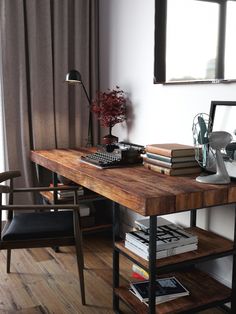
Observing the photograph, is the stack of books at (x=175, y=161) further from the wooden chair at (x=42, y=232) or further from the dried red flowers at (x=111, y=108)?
the dried red flowers at (x=111, y=108)

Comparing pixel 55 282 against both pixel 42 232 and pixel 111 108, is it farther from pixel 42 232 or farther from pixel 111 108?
pixel 111 108

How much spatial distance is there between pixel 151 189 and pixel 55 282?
114 cm

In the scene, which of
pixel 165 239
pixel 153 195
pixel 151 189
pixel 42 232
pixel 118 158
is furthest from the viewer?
pixel 118 158

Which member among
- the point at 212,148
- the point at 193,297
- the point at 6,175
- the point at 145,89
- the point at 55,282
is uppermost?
the point at 145,89

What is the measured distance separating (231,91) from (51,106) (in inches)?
66.0

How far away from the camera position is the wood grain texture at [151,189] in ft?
5.05

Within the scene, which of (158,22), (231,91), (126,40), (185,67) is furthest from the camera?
(126,40)

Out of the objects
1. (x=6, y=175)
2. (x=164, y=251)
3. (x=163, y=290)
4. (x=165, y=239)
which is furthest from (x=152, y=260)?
(x=6, y=175)

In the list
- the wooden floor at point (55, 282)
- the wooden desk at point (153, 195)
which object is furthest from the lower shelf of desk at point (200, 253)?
the wooden floor at point (55, 282)

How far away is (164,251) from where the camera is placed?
1.75 meters

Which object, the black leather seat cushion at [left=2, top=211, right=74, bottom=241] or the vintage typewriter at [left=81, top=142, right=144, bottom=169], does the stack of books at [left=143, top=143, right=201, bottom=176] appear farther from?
the black leather seat cushion at [left=2, top=211, right=74, bottom=241]

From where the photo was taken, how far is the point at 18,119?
10.3 ft

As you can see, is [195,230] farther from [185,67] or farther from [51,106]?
[51,106]

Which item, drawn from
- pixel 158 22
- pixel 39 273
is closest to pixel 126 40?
pixel 158 22
